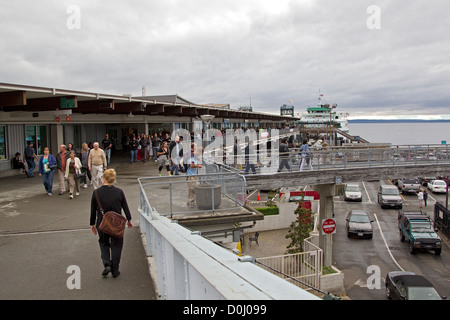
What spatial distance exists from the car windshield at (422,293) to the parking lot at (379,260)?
256 cm

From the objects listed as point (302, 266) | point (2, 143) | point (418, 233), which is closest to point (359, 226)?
point (418, 233)

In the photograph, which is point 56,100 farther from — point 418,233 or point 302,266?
point 418,233

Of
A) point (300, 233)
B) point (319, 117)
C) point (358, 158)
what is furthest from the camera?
point (319, 117)

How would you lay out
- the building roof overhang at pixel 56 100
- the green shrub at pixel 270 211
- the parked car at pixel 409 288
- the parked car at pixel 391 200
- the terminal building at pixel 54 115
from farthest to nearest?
the parked car at pixel 391 200
the green shrub at pixel 270 211
the terminal building at pixel 54 115
the building roof overhang at pixel 56 100
the parked car at pixel 409 288

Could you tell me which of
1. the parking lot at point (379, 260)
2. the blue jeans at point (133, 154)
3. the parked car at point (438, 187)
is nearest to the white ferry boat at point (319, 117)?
the parked car at point (438, 187)

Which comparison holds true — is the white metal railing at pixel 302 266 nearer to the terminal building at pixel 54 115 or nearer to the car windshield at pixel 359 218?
the car windshield at pixel 359 218

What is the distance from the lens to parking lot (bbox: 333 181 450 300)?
57.1 feet

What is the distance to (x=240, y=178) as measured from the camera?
10469 millimetres

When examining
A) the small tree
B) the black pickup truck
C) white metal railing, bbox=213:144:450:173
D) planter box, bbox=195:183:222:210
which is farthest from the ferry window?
the black pickup truck

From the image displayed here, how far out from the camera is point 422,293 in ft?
43.9

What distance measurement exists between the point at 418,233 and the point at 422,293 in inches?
406

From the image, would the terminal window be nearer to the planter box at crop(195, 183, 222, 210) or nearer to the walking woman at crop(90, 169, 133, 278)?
the planter box at crop(195, 183, 222, 210)

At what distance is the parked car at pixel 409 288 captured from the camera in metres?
13.2
